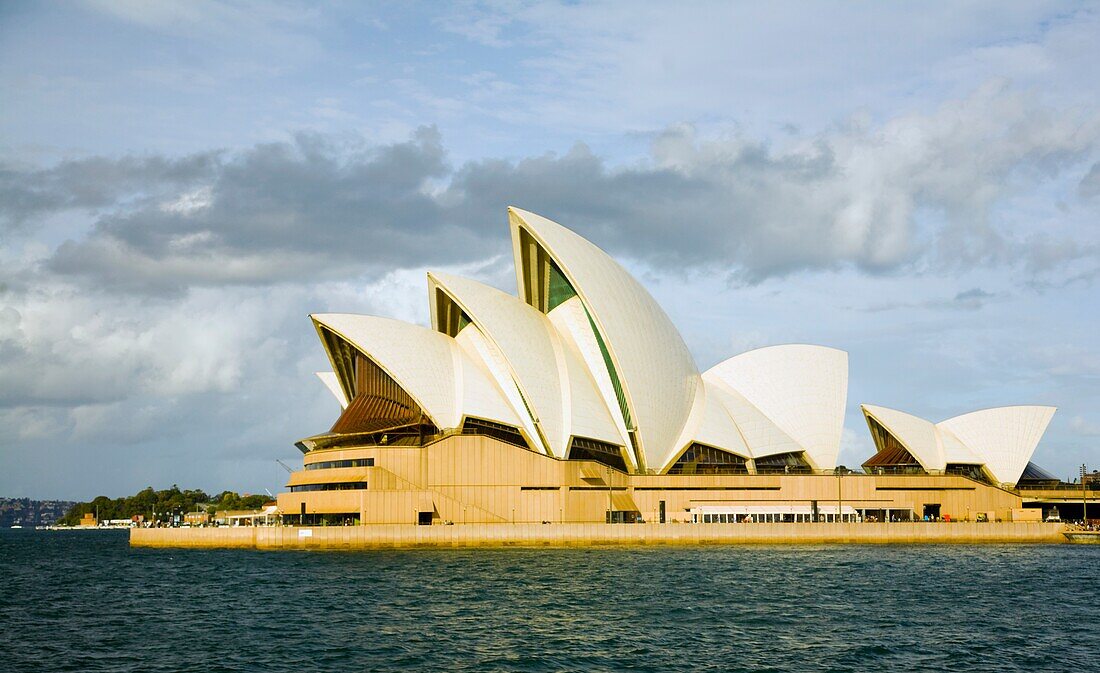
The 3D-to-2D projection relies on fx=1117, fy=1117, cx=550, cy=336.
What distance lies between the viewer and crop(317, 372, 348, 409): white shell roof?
250ft

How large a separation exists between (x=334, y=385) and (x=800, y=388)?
3300 cm

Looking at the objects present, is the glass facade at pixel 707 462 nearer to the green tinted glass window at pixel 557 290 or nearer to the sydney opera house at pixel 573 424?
the sydney opera house at pixel 573 424

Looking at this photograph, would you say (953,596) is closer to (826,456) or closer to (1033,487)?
(826,456)

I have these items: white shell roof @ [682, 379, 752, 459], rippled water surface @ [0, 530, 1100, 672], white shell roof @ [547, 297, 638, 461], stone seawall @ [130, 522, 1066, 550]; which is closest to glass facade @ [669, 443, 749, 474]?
white shell roof @ [682, 379, 752, 459]

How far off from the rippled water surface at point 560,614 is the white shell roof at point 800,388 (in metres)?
22.3

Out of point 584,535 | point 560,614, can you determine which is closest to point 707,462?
point 584,535

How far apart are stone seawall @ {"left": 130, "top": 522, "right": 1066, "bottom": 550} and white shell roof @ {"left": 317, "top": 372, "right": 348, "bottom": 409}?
1285cm

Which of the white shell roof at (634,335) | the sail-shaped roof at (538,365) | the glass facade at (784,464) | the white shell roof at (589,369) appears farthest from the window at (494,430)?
the glass facade at (784,464)

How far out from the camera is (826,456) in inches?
3029

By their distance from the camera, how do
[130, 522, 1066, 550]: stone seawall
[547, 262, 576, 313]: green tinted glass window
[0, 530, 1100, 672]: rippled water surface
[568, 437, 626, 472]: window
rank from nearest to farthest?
[0, 530, 1100, 672]: rippled water surface, [130, 522, 1066, 550]: stone seawall, [568, 437, 626, 472]: window, [547, 262, 576, 313]: green tinted glass window

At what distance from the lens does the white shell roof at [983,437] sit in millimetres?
80062

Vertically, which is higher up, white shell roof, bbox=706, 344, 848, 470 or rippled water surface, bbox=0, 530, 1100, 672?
white shell roof, bbox=706, 344, 848, 470

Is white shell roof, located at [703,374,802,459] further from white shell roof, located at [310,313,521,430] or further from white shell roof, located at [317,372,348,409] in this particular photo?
white shell roof, located at [317,372,348,409]

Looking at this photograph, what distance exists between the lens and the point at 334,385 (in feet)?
262
